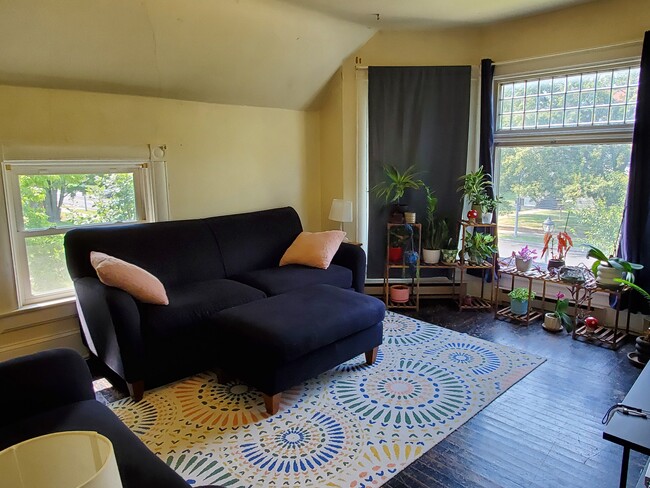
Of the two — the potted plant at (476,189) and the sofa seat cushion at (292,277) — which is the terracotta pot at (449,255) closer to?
the potted plant at (476,189)

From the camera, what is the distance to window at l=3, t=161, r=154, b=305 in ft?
9.43

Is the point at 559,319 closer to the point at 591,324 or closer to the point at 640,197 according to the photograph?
the point at 591,324

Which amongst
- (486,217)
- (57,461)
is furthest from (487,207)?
(57,461)

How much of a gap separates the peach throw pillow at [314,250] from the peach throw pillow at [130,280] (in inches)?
48.9

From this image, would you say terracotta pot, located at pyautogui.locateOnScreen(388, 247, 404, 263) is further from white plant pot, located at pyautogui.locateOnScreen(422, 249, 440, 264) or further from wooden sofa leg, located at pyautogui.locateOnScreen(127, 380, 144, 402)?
wooden sofa leg, located at pyautogui.locateOnScreen(127, 380, 144, 402)

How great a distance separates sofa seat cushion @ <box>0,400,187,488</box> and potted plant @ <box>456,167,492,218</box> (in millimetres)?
3260

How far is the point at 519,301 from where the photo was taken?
12.3 ft

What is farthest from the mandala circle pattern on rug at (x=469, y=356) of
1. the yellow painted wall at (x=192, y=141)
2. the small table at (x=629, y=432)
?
the yellow painted wall at (x=192, y=141)

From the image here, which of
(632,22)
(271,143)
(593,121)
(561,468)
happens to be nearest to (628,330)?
(593,121)

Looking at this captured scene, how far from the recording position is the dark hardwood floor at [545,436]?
193 centimetres

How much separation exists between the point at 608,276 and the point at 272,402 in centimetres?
259

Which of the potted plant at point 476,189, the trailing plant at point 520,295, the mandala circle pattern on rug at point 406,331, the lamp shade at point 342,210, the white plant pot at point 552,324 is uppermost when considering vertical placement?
the potted plant at point 476,189

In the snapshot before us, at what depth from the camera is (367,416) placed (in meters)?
2.39

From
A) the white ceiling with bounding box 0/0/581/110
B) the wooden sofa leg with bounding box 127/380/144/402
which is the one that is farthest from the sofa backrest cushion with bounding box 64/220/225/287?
Result: the white ceiling with bounding box 0/0/581/110
